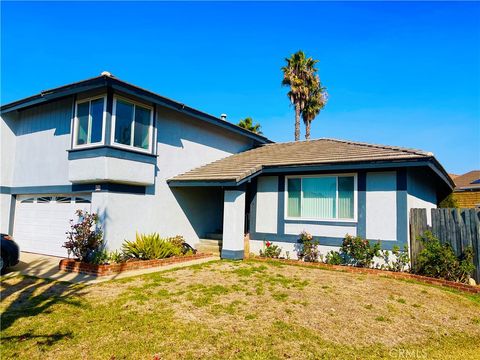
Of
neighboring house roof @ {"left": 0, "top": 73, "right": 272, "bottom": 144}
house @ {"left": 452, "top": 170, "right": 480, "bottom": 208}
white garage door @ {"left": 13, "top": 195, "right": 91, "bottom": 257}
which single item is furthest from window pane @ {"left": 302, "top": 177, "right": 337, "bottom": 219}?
house @ {"left": 452, "top": 170, "right": 480, "bottom": 208}

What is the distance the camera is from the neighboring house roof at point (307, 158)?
1050 cm

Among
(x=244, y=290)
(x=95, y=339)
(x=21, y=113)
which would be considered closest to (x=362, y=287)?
(x=244, y=290)

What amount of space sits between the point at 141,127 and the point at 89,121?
1729mm

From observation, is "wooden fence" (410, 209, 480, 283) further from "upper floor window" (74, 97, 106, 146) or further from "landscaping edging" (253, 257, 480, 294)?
"upper floor window" (74, 97, 106, 146)

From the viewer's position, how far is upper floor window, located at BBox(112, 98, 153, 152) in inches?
435

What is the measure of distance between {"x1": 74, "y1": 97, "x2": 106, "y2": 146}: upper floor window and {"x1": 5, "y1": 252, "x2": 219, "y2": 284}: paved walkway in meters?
4.25

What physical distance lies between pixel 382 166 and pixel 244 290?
5943 millimetres

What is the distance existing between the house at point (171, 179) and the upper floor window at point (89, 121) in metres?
0.04

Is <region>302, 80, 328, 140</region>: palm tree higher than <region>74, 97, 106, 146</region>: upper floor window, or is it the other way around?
<region>302, 80, 328, 140</region>: palm tree

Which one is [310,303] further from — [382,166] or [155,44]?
[155,44]

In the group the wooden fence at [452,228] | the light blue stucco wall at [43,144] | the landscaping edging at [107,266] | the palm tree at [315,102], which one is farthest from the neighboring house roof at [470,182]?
the light blue stucco wall at [43,144]

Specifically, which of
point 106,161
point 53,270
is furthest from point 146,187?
point 53,270

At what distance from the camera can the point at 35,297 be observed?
7.10 m

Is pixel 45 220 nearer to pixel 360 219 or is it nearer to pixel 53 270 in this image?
pixel 53 270
